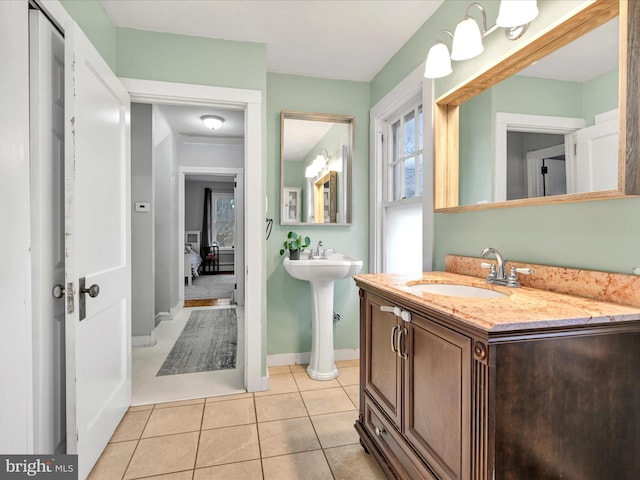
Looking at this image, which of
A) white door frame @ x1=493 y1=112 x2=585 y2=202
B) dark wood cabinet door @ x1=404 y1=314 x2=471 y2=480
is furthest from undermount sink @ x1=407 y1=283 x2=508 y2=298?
white door frame @ x1=493 y1=112 x2=585 y2=202

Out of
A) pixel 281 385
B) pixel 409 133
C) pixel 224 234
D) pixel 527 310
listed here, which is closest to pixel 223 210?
pixel 224 234

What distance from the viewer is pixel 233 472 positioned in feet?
5.00

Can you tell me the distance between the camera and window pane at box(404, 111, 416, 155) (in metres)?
2.36

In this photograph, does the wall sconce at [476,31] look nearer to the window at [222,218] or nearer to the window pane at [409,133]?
the window pane at [409,133]

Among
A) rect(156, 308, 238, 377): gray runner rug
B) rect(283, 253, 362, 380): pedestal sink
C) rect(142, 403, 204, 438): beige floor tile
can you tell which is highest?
rect(283, 253, 362, 380): pedestal sink

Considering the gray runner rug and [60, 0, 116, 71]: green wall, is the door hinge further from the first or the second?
the gray runner rug

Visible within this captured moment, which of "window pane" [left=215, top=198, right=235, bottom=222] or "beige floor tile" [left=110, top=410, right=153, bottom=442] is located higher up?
"window pane" [left=215, top=198, right=235, bottom=222]

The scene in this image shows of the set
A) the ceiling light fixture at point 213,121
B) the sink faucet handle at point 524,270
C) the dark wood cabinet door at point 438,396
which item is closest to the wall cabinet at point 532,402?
the dark wood cabinet door at point 438,396

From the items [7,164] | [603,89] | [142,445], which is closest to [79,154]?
[7,164]

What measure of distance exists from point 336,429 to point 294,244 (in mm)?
1324

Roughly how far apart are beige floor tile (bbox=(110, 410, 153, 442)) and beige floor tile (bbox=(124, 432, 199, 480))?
0.33 ft

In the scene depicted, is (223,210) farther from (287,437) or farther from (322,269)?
(287,437)

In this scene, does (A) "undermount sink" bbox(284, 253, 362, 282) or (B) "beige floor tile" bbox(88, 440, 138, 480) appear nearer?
(B) "beige floor tile" bbox(88, 440, 138, 480)

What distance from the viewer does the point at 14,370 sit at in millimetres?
1145
